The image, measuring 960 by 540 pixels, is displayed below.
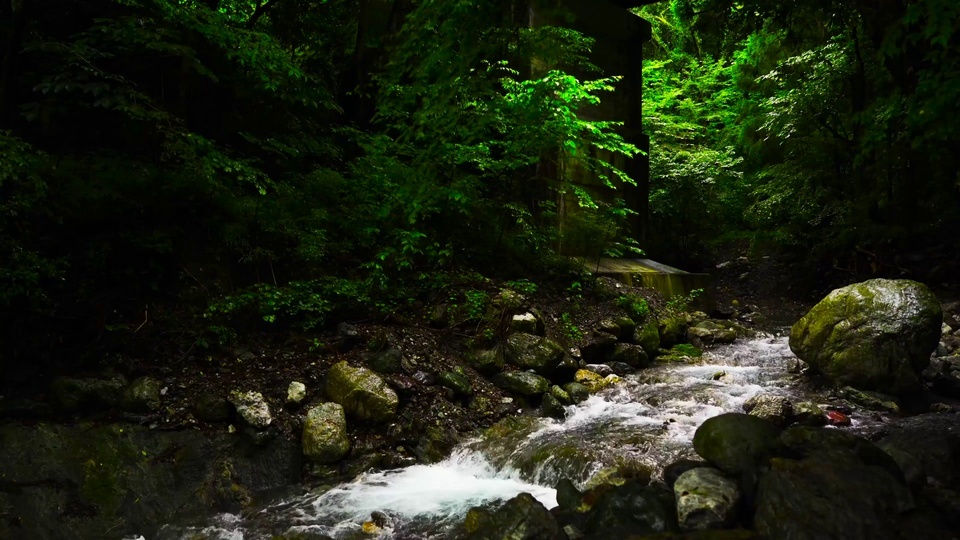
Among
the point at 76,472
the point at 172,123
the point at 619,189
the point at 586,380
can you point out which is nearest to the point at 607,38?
the point at 619,189

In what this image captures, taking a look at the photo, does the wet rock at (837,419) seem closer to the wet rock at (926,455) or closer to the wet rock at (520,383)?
the wet rock at (926,455)

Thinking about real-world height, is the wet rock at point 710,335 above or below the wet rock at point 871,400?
below

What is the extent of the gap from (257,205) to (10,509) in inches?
150

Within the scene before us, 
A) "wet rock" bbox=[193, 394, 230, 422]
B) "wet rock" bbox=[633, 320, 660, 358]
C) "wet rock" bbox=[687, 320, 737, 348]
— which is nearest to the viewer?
"wet rock" bbox=[193, 394, 230, 422]

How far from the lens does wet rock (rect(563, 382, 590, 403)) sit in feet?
21.7

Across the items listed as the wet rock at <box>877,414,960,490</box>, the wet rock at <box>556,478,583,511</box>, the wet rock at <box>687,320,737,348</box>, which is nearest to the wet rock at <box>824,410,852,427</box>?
the wet rock at <box>877,414,960,490</box>

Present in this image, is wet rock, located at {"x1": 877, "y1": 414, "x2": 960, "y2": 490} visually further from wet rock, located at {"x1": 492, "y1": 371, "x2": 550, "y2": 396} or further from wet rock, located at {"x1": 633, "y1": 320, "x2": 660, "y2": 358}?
wet rock, located at {"x1": 633, "y1": 320, "x2": 660, "y2": 358}

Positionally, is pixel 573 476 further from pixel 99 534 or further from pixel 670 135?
pixel 670 135

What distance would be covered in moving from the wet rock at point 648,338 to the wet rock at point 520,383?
276cm

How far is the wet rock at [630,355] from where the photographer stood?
26.5ft

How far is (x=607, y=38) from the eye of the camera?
13.5 metres

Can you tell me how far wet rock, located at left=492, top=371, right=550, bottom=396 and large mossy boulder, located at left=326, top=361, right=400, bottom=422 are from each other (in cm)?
149

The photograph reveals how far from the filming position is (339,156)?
8.72m

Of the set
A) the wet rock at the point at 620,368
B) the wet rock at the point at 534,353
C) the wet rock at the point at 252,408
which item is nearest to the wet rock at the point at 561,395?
the wet rock at the point at 534,353
